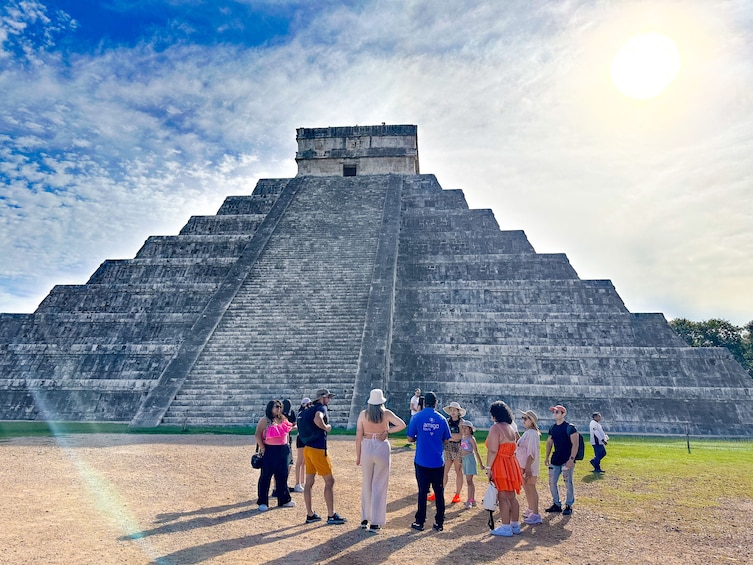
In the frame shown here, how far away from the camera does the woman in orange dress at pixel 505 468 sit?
6.00 metres

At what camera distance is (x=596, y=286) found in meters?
19.2

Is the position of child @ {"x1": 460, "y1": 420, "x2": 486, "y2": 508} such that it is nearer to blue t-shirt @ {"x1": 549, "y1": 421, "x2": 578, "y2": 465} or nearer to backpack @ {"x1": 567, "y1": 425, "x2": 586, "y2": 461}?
blue t-shirt @ {"x1": 549, "y1": 421, "x2": 578, "y2": 465}

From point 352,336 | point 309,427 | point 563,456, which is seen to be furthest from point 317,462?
point 352,336

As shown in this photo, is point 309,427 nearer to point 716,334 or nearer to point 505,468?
point 505,468

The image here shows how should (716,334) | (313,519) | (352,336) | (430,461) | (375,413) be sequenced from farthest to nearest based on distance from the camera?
1. (716,334)
2. (352,336)
3. (313,519)
4. (430,461)
5. (375,413)

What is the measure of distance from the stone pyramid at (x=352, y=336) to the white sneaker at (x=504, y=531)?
853 centimetres

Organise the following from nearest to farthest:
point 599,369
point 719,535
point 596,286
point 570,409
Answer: point 719,535 → point 570,409 → point 599,369 → point 596,286

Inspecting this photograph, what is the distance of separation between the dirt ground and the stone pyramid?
622 cm

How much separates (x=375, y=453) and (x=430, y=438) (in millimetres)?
672

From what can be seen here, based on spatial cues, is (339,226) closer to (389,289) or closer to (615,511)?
(389,289)

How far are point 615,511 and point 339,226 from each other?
18.7 m

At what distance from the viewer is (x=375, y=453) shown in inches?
237

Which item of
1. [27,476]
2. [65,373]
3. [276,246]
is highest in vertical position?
[276,246]

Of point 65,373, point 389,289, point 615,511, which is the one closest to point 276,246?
point 389,289
